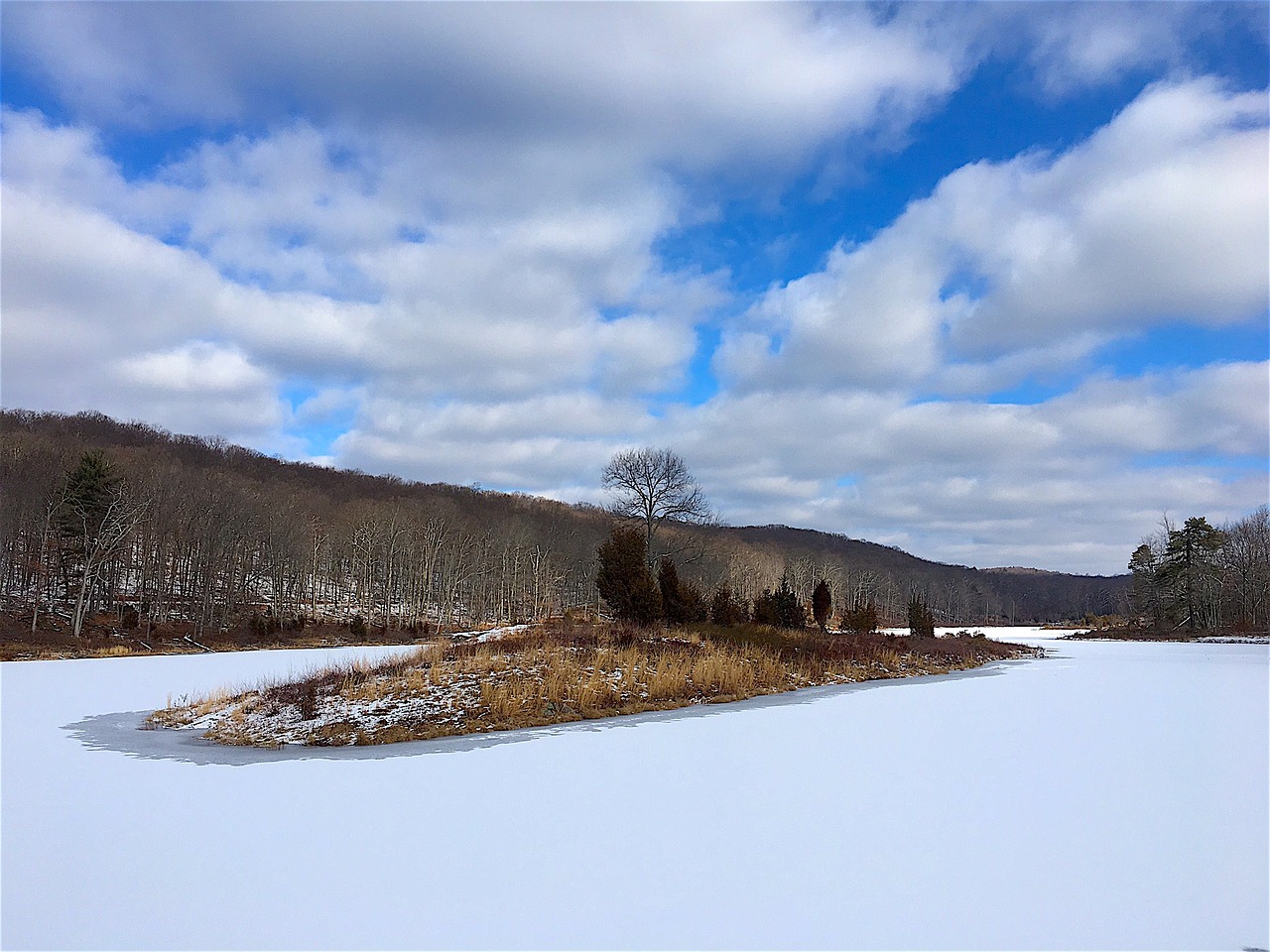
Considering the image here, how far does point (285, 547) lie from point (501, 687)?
54.0 meters

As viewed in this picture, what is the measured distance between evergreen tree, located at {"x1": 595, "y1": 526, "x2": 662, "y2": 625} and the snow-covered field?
13.2 meters

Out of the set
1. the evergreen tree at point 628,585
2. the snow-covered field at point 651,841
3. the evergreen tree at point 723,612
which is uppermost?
the evergreen tree at point 628,585

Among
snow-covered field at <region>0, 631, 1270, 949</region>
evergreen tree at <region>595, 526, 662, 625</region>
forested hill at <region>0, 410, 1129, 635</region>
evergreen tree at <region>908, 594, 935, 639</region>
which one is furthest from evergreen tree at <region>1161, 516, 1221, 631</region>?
snow-covered field at <region>0, 631, 1270, 949</region>

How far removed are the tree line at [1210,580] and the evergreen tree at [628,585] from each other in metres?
48.9

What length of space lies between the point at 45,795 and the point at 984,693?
15.9 meters

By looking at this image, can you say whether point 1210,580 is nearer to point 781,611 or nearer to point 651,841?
point 781,611

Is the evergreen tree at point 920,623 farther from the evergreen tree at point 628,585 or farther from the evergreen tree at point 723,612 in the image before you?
the evergreen tree at point 628,585

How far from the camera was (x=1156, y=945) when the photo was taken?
3.66 metres

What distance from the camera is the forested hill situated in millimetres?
51875

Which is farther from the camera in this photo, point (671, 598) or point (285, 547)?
point (285, 547)

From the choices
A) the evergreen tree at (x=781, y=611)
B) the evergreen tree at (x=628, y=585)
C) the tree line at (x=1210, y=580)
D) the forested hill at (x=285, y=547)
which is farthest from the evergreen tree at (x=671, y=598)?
the tree line at (x=1210, y=580)

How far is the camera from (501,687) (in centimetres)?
1223

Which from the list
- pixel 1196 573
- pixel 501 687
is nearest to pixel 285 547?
pixel 501 687

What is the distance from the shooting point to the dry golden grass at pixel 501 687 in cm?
1082
